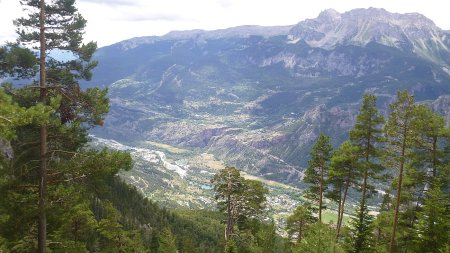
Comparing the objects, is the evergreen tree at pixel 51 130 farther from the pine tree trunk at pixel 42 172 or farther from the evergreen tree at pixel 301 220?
the evergreen tree at pixel 301 220

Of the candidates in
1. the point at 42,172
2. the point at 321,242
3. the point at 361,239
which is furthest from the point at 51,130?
the point at 361,239

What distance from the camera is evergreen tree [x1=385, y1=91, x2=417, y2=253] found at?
35388 mm

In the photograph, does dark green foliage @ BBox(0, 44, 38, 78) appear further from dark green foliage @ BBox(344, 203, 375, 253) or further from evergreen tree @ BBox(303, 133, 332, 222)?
evergreen tree @ BBox(303, 133, 332, 222)

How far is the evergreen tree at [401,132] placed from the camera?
3539cm

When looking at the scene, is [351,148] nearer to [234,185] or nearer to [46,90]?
[234,185]

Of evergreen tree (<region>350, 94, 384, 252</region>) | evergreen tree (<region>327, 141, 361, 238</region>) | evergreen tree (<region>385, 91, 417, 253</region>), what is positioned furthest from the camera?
evergreen tree (<region>327, 141, 361, 238</region>)

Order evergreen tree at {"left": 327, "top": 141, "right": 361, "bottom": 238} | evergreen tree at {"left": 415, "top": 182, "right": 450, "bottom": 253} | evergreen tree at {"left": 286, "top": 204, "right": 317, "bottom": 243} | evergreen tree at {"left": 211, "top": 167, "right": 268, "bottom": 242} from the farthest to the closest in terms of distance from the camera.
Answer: evergreen tree at {"left": 286, "top": 204, "right": 317, "bottom": 243} < evergreen tree at {"left": 211, "top": 167, "right": 268, "bottom": 242} < evergreen tree at {"left": 327, "top": 141, "right": 361, "bottom": 238} < evergreen tree at {"left": 415, "top": 182, "right": 450, "bottom": 253}

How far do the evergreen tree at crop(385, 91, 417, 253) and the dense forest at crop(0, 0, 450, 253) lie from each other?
9cm

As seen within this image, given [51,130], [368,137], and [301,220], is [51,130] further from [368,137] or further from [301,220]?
[301,220]

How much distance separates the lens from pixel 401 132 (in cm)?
3619

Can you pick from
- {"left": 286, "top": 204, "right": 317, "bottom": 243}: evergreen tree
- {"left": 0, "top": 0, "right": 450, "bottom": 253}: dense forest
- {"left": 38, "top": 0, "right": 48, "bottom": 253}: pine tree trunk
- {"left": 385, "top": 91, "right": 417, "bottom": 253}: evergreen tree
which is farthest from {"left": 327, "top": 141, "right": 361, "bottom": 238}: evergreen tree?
{"left": 38, "top": 0, "right": 48, "bottom": 253}: pine tree trunk

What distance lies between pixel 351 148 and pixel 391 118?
5.18 m

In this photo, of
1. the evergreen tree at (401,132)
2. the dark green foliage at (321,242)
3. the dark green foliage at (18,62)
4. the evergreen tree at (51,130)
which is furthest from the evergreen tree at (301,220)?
the dark green foliage at (18,62)

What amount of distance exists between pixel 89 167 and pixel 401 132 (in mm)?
26871
